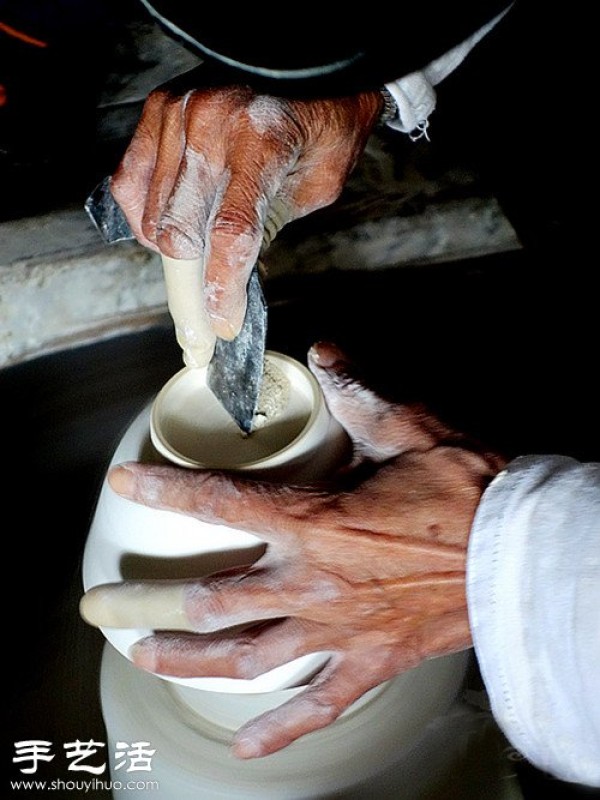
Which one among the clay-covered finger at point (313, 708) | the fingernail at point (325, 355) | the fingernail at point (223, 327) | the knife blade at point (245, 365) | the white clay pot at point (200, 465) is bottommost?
the clay-covered finger at point (313, 708)

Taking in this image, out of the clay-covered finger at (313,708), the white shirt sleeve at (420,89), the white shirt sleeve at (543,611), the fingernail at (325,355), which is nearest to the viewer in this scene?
the white shirt sleeve at (543,611)

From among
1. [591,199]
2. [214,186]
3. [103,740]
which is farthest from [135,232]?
[591,199]

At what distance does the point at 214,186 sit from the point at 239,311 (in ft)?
0.56

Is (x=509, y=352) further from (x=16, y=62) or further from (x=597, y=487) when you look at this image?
(x=16, y=62)

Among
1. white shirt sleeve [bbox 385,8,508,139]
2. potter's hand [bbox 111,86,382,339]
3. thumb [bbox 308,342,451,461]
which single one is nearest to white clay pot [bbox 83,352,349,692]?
thumb [bbox 308,342,451,461]

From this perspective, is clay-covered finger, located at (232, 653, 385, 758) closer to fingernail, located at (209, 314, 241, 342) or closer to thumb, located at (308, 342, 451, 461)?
thumb, located at (308, 342, 451, 461)

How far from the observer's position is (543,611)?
2.41ft

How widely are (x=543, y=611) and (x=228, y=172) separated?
533mm

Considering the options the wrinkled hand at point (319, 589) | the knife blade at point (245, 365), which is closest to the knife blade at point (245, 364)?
the knife blade at point (245, 365)

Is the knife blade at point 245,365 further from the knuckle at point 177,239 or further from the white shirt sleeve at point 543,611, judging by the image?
the white shirt sleeve at point 543,611

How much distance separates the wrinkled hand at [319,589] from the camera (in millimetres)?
801

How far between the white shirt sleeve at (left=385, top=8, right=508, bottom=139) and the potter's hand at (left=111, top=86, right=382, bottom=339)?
11 centimetres

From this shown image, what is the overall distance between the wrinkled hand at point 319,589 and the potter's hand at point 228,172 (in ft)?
0.59

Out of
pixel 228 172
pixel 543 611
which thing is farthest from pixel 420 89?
pixel 543 611
